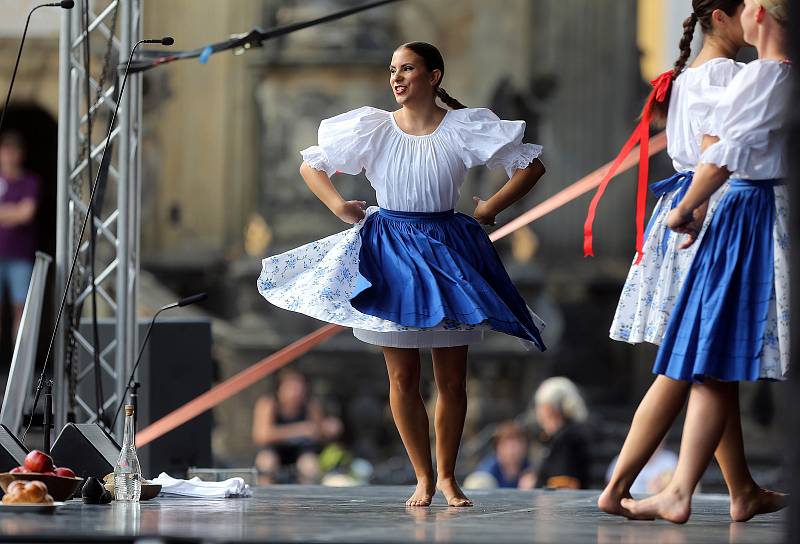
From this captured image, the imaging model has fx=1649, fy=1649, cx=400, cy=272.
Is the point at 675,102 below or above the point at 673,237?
above

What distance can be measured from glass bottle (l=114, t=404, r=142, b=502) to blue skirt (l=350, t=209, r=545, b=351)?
1079mm

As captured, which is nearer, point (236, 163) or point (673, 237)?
point (673, 237)

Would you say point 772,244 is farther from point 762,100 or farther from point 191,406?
point 191,406

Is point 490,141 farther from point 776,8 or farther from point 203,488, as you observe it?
point 203,488

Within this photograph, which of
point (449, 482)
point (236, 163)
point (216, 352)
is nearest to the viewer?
point (449, 482)

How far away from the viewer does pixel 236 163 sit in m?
19.8

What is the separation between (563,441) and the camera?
404 inches

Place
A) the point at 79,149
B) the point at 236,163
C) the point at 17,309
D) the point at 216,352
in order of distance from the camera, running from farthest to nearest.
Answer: the point at 236,163 < the point at 216,352 < the point at 17,309 < the point at 79,149

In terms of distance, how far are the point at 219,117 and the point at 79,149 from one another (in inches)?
488

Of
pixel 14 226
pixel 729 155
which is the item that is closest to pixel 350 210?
pixel 729 155

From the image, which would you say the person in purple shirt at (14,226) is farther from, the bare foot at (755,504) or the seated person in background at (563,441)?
the bare foot at (755,504)

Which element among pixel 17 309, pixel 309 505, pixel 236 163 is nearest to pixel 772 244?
pixel 309 505

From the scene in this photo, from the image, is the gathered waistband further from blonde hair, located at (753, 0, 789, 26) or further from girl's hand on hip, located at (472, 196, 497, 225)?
blonde hair, located at (753, 0, 789, 26)

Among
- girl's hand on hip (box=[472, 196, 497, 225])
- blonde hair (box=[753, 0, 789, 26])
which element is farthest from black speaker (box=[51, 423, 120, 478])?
blonde hair (box=[753, 0, 789, 26])
